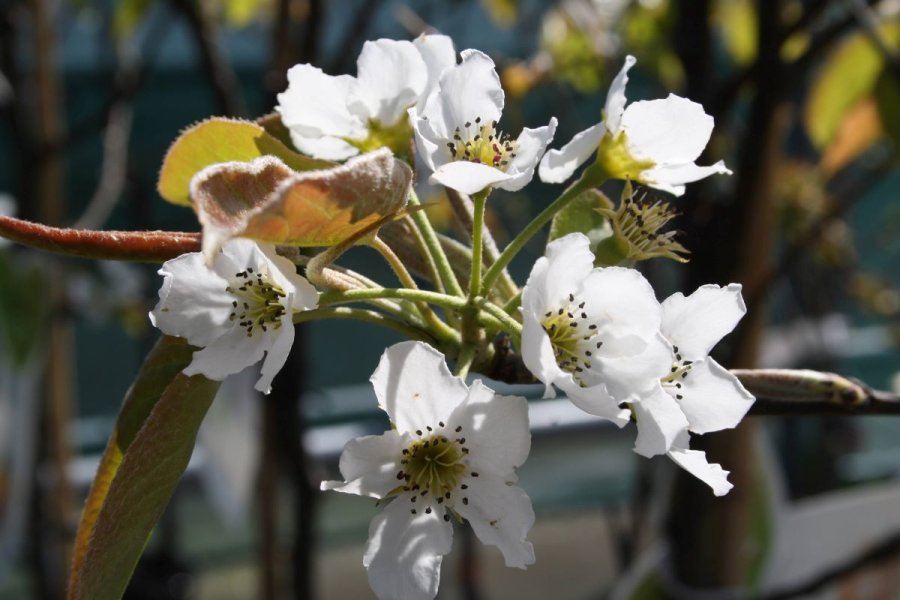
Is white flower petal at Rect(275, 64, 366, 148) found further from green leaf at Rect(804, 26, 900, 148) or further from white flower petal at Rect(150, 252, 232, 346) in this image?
green leaf at Rect(804, 26, 900, 148)

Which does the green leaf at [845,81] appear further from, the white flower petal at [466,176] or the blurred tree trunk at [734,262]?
the white flower petal at [466,176]

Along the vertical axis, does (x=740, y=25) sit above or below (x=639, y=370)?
above

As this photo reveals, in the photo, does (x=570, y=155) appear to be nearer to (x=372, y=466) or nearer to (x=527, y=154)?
(x=527, y=154)

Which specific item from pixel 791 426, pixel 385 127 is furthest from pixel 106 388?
pixel 385 127

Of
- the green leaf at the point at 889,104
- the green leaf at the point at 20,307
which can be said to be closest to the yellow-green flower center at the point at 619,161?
the green leaf at the point at 889,104

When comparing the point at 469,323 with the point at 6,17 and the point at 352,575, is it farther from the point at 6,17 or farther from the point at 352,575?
the point at 352,575

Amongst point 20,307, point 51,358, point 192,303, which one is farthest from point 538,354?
point 51,358

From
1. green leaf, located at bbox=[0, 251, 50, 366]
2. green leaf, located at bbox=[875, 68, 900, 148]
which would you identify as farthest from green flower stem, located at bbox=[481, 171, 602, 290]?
green leaf, located at bbox=[0, 251, 50, 366]
